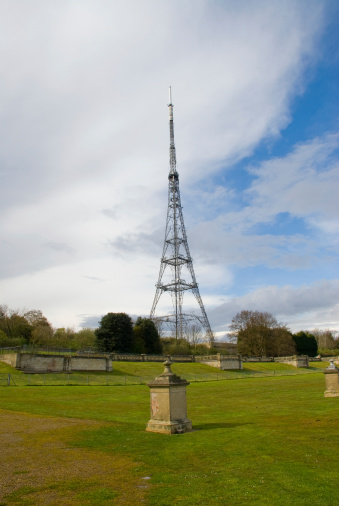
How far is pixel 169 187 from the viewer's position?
92750mm

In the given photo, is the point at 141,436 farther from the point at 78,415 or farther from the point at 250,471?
the point at 78,415

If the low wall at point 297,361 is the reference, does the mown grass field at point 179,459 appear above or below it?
above

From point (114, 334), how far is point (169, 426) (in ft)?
179

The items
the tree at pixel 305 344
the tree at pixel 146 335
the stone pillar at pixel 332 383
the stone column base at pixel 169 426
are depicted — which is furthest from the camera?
the tree at pixel 305 344

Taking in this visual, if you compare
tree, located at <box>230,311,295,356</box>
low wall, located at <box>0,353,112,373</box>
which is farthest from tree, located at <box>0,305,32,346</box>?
tree, located at <box>230,311,295,356</box>

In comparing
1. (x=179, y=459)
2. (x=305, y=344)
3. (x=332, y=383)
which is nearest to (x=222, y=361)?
(x=332, y=383)

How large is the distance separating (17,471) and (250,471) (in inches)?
200

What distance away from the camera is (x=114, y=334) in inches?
2603

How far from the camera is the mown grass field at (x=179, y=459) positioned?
6.92 m

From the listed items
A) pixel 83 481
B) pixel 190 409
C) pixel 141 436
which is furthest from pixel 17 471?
pixel 190 409

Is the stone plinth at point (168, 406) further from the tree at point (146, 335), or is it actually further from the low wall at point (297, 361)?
the low wall at point (297, 361)

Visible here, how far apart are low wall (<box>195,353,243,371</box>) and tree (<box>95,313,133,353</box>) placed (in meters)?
12.9

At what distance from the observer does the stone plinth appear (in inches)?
512

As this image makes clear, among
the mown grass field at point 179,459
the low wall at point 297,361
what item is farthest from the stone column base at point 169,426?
the low wall at point 297,361
